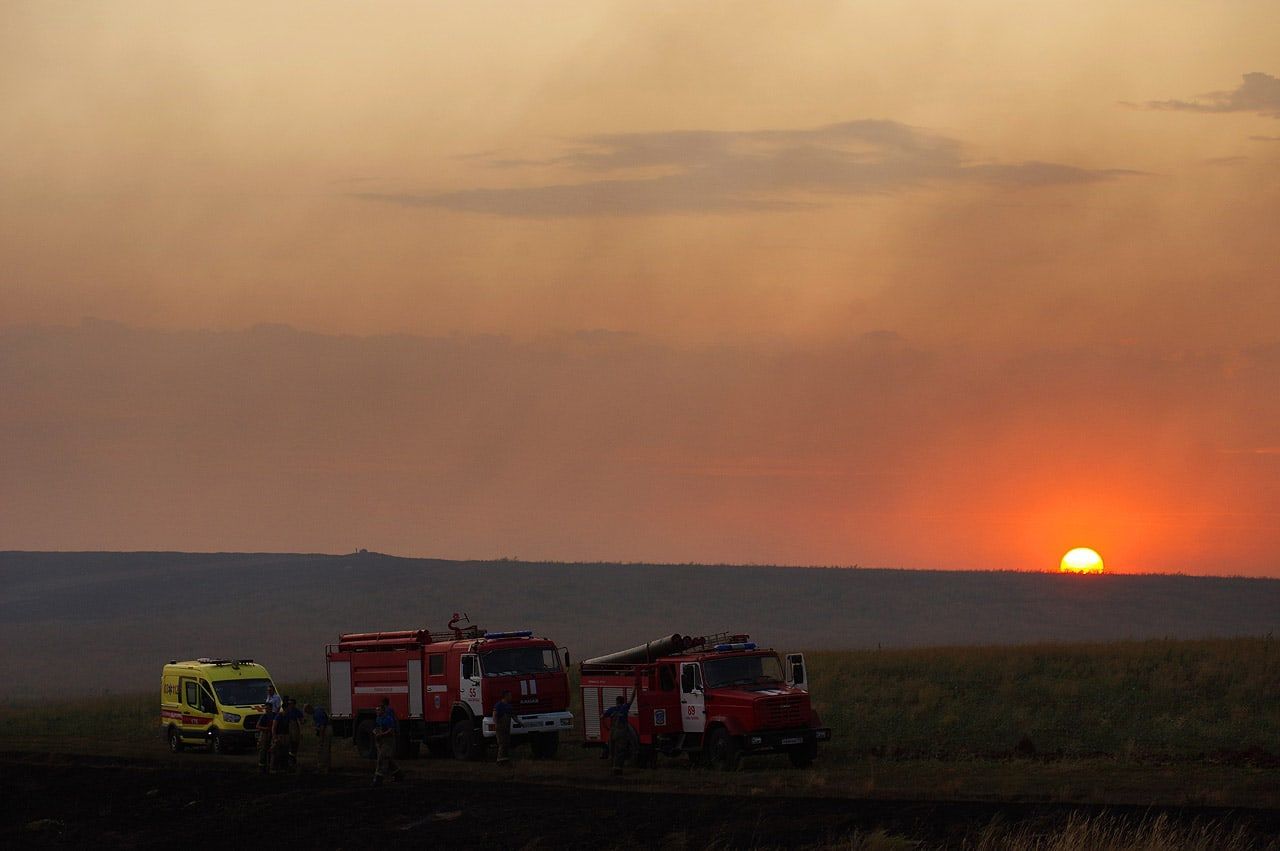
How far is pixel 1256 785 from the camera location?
32.0 metres

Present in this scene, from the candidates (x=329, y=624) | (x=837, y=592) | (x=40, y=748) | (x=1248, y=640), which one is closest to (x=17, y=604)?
(x=329, y=624)

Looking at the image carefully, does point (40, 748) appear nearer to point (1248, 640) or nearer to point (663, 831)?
point (663, 831)

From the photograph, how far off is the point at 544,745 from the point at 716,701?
7.04m

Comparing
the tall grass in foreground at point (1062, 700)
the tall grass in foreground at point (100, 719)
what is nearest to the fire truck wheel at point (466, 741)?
the tall grass in foreground at point (1062, 700)

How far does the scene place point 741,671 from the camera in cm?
3675

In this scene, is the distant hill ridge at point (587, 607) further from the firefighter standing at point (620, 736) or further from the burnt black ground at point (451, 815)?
the burnt black ground at point (451, 815)

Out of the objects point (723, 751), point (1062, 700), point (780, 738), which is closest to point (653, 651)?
point (723, 751)

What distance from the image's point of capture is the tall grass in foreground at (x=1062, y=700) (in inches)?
1737

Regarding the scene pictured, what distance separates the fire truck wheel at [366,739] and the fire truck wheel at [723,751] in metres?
11.8

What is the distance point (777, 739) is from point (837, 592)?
140m

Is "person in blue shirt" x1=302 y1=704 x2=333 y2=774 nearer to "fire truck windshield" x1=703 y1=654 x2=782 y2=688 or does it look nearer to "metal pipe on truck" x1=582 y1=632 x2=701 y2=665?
"metal pipe on truck" x1=582 y1=632 x2=701 y2=665

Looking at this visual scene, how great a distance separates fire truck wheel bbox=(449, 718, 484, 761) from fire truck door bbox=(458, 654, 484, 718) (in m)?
0.52

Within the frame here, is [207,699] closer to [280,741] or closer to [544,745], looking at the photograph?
[280,741]

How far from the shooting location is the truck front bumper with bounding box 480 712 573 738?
4006cm
